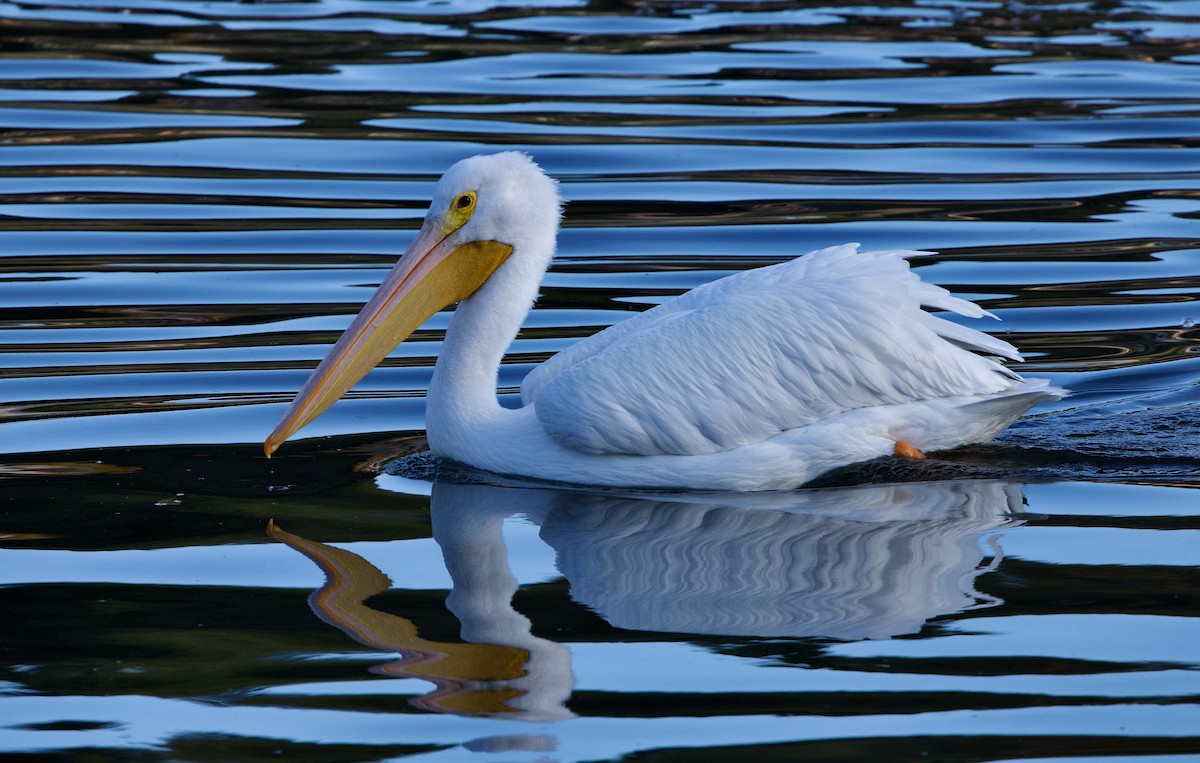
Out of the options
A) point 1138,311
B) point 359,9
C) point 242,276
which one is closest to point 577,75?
point 359,9

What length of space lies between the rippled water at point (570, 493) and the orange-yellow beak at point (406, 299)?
27 cm

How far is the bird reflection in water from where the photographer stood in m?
3.54

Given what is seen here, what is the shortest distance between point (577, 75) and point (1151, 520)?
7.78 m

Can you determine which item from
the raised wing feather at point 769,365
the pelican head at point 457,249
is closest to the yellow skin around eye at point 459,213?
the pelican head at point 457,249

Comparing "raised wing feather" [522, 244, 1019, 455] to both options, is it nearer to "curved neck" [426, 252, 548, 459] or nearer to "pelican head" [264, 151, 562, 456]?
"curved neck" [426, 252, 548, 459]

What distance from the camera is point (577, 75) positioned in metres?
11.7

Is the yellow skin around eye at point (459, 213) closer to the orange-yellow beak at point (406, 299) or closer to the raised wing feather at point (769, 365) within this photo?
the orange-yellow beak at point (406, 299)

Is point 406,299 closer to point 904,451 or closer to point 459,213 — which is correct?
point 459,213

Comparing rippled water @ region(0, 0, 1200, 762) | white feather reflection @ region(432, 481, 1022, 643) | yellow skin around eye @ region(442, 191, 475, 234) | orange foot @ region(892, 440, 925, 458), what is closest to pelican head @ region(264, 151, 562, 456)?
yellow skin around eye @ region(442, 191, 475, 234)

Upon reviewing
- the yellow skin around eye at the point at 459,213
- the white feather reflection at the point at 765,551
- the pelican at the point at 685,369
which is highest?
the yellow skin around eye at the point at 459,213

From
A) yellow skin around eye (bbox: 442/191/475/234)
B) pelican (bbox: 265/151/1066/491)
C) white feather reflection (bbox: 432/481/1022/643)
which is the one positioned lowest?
white feather reflection (bbox: 432/481/1022/643)

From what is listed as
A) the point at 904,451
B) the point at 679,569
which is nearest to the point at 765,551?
the point at 679,569

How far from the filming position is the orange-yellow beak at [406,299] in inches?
201

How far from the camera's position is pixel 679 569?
13.4 feet
